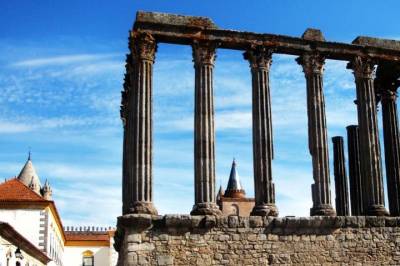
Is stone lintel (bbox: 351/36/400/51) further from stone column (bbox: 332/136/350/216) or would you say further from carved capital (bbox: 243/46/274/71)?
stone column (bbox: 332/136/350/216)

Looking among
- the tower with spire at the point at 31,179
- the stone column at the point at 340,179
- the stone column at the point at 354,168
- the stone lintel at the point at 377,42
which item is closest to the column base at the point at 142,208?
the stone lintel at the point at 377,42

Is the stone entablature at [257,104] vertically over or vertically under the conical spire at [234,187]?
under

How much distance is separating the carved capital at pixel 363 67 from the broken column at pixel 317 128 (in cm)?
118

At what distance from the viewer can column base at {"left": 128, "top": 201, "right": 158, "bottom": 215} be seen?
17.3 metres

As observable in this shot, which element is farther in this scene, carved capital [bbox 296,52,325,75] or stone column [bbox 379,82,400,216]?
stone column [bbox 379,82,400,216]

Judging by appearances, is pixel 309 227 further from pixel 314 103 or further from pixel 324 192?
pixel 314 103

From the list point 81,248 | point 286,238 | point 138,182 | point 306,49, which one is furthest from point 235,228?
point 81,248

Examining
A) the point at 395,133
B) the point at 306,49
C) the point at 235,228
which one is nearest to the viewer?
the point at 235,228

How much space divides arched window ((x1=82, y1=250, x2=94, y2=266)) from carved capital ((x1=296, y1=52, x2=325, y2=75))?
43294mm

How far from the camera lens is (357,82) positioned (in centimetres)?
2042

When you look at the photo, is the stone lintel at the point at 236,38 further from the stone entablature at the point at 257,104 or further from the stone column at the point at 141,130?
the stone column at the point at 141,130

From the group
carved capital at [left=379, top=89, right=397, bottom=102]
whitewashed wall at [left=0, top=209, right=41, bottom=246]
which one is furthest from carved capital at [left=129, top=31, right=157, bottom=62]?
whitewashed wall at [left=0, top=209, right=41, bottom=246]

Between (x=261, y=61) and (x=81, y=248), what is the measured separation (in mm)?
45028

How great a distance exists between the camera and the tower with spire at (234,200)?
58906mm
